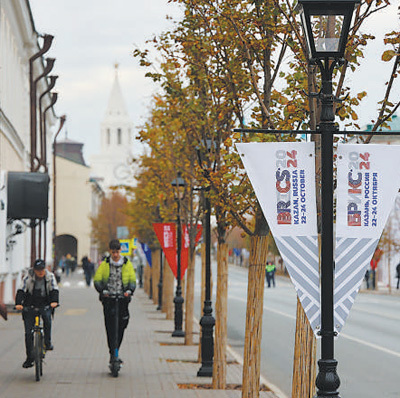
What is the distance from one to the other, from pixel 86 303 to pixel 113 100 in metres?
157

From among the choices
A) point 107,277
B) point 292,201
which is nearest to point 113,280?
point 107,277

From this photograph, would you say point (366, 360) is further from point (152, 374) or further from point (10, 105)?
point (10, 105)

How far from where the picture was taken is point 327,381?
23.5 feet

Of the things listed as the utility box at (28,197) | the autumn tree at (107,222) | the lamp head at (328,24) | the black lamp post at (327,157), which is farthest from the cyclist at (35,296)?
the autumn tree at (107,222)

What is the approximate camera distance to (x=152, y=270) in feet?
148

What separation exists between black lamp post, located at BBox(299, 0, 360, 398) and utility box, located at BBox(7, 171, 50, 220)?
79.1 feet

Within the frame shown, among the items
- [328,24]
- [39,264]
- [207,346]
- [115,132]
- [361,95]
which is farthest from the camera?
[115,132]

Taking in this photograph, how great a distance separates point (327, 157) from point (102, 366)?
10446 millimetres

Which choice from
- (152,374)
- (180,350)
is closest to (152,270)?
(180,350)

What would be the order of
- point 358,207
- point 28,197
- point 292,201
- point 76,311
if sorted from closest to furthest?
point 358,207, point 292,201, point 28,197, point 76,311

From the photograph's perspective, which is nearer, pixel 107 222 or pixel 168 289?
pixel 168 289

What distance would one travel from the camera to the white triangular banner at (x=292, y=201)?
7.68m

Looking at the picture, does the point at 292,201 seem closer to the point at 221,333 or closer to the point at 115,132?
the point at 221,333

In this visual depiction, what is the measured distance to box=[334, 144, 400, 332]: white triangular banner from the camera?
24.9 feet
